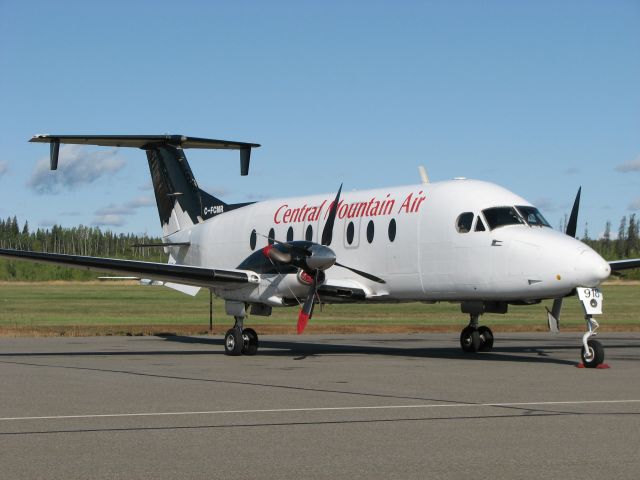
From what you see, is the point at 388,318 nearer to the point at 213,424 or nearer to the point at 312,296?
the point at 312,296

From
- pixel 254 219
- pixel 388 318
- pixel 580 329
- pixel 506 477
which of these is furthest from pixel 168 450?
pixel 388 318

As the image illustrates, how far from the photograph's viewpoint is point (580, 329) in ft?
132

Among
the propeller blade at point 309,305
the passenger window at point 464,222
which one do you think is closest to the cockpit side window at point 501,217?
the passenger window at point 464,222

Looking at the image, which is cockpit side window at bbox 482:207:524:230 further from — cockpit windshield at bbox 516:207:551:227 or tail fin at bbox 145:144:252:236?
tail fin at bbox 145:144:252:236

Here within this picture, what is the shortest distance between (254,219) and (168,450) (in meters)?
18.6

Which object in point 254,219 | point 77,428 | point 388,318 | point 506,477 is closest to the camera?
point 506,477

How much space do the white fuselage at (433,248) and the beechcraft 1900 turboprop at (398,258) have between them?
3cm

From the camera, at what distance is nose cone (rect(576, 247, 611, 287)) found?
18594 millimetres

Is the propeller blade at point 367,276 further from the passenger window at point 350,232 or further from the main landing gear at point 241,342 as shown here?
the main landing gear at point 241,342

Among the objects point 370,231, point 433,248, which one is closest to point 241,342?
point 370,231

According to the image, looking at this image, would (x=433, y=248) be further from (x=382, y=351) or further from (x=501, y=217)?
(x=382, y=351)

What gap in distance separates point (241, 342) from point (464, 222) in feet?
20.8

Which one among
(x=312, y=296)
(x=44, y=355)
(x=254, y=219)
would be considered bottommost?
(x=44, y=355)

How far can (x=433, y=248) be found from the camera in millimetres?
21703
